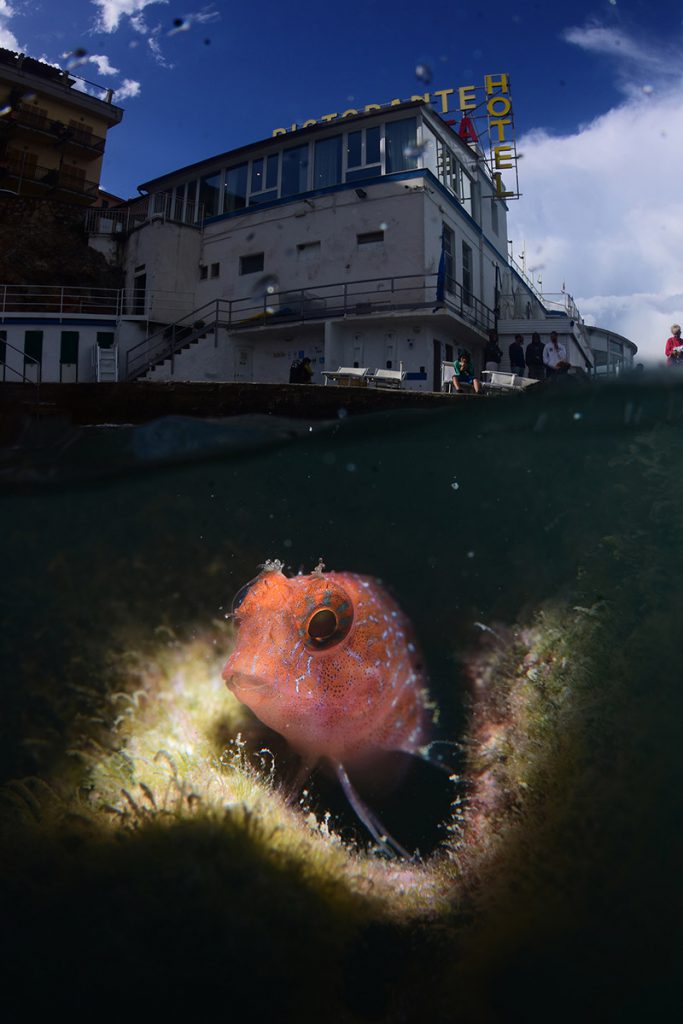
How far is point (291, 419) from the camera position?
7.03 metres

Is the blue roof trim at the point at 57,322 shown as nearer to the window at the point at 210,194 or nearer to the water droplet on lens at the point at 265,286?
the water droplet on lens at the point at 265,286

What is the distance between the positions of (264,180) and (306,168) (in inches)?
76.5

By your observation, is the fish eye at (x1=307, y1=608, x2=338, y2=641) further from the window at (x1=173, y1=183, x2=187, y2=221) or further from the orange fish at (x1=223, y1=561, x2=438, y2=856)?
the window at (x1=173, y1=183, x2=187, y2=221)

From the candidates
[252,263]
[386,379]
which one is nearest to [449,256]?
[252,263]

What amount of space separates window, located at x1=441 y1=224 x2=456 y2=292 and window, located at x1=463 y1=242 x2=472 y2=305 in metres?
0.92

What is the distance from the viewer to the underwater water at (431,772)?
359 cm

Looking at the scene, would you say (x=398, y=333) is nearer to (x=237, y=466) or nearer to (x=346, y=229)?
(x=346, y=229)

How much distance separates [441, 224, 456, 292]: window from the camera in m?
20.7

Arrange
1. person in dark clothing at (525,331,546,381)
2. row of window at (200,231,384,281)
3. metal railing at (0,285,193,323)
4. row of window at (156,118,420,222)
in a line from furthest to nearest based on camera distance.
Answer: metal railing at (0,285,193,323), row of window at (156,118,420,222), row of window at (200,231,384,281), person in dark clothing at (525,331,546,381)

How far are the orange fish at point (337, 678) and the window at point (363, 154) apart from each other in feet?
68.2

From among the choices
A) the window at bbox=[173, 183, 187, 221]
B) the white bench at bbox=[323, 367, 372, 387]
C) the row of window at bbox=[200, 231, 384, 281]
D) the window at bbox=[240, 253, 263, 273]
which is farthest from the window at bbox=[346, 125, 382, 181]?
the white bench at bbox=[323, 367, 372, 387]

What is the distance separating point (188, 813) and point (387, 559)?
227 centimetres

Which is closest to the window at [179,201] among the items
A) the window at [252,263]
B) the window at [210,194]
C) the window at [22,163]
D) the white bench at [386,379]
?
the window at [210,194]

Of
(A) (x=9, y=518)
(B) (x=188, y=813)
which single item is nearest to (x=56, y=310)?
(A) (x=9, y=518)
